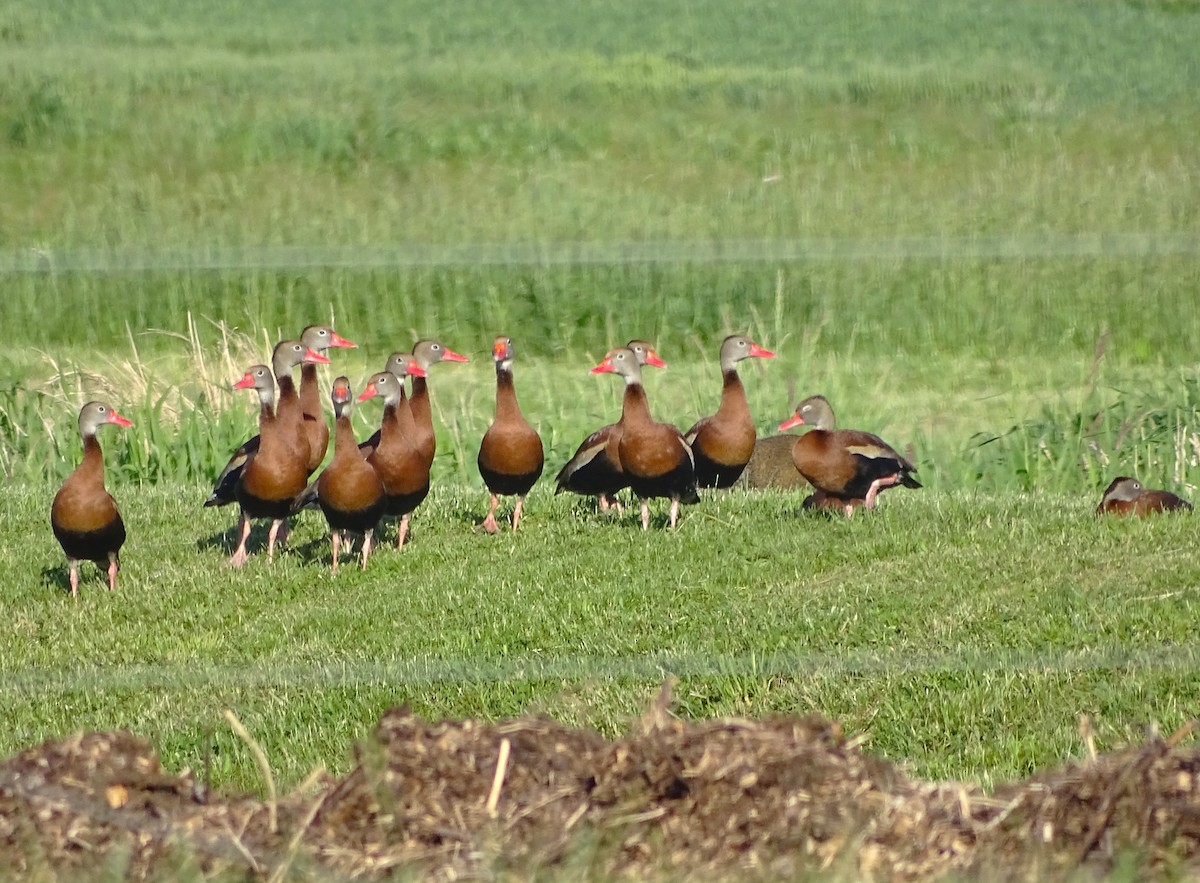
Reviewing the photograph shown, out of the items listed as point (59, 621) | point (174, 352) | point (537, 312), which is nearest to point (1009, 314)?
point (537, 312)

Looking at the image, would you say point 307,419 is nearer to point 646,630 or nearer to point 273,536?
point 273,536

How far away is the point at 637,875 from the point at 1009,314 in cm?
804

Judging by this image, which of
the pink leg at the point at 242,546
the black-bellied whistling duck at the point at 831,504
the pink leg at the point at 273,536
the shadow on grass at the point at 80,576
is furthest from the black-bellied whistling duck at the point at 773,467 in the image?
the shadow on grass at the point at 80,576

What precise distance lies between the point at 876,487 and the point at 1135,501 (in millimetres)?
1097

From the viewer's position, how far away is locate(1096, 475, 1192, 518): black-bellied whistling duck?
779cm

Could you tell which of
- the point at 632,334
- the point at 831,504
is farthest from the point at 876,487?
the point at 632,334

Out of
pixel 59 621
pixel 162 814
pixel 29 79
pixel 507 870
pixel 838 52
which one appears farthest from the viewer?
pixel 838 52

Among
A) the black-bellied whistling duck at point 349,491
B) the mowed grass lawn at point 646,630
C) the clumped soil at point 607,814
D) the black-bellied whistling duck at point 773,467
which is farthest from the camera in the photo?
the black-bellied whistling duck at point 773,467

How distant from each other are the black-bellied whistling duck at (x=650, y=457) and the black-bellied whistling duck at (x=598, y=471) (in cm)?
18

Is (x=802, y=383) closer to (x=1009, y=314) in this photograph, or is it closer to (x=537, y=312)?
(x=1009, y=314)

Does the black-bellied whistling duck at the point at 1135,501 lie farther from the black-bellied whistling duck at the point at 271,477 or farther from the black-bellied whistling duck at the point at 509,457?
the black-bellied whistling duck at the point at 271,477

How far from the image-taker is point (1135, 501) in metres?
7.89

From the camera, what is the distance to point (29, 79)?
44.9 ft

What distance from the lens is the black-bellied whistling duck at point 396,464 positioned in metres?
7.55
